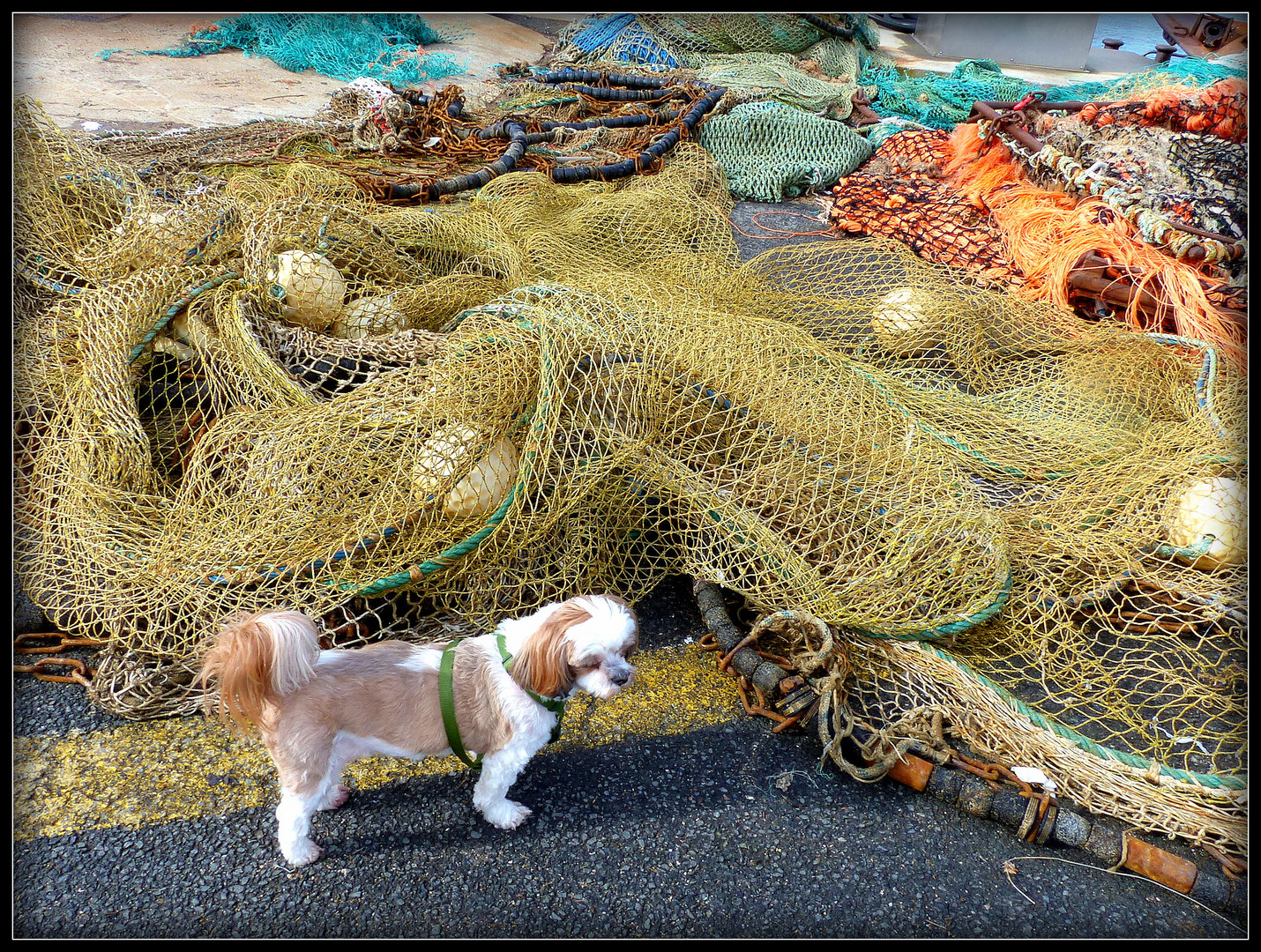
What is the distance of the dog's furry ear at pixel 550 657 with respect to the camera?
73.4 inches

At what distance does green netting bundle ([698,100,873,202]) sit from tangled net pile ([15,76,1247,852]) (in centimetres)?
327

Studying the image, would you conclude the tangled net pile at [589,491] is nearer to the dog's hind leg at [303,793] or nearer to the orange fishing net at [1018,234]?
the dog's hind leg at [303,793]

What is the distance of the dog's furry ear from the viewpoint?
1.87 meters

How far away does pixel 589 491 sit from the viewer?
261cm

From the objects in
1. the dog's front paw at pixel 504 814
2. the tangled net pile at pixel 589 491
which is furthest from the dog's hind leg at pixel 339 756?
the tangled net pile at pixel 589 491

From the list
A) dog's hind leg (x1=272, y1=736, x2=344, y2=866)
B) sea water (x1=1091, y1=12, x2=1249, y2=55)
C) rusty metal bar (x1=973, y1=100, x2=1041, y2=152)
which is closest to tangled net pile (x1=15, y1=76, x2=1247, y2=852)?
dog's hind leg (x1=272, y1=736, x2=344, y2=866)

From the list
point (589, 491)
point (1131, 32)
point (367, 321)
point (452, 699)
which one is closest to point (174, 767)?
point (452, 699)

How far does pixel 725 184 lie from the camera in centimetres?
621

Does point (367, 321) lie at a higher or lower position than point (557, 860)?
higher

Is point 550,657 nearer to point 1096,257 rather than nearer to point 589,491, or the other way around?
point 589,491

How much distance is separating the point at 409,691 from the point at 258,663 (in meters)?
0.37

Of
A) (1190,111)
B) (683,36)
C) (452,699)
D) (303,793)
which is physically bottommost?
(303,793)

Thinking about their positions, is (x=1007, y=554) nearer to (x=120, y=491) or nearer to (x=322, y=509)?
(x=322, y=509)

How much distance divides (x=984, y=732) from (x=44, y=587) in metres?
3.00
